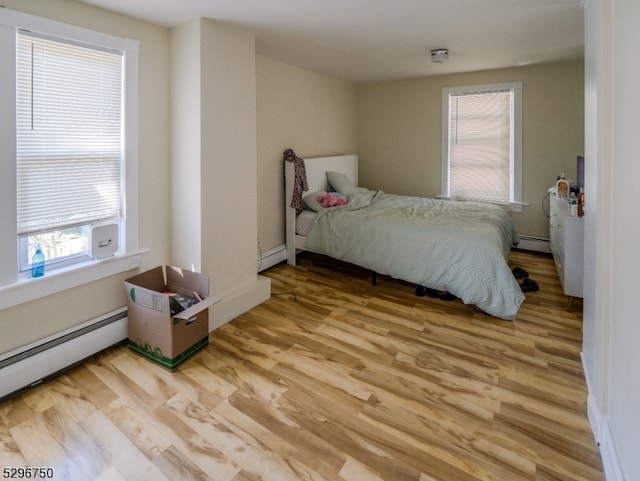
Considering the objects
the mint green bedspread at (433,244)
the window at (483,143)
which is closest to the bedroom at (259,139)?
the window at (483,143)

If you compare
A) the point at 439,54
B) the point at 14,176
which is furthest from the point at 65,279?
the point at 439,54

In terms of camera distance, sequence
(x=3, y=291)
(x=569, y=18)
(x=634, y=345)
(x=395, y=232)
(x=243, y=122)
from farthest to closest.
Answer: (x=395, y=232), (x=243, y=122), (x=569, y=18), (x=3, y=291), (x=634, y=345)

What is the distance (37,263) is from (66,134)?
2.53 ft

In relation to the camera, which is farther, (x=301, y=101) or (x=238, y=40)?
(x=301, y=101)

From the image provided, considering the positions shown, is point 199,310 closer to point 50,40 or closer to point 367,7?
point 50,40

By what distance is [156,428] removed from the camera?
1.75 metres

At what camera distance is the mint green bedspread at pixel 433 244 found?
2.85m

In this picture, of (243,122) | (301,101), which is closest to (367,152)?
(301,101)

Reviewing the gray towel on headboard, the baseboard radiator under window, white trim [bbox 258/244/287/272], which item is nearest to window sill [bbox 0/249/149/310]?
white trim [bbox 258/244/287/272]

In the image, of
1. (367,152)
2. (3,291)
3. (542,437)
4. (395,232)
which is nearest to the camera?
(542,437)

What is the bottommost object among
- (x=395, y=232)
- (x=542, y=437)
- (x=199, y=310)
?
(x=542, y=437)

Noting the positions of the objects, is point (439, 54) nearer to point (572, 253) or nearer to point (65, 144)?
point (572, 253)

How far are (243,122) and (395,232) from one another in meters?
1.60

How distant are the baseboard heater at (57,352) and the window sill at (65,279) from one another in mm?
273
